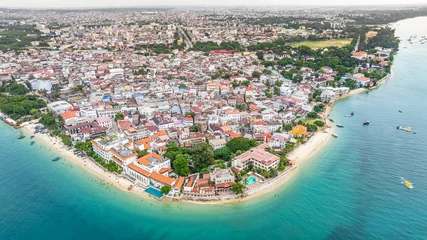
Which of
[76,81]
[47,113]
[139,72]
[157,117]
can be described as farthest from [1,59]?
[157,117]

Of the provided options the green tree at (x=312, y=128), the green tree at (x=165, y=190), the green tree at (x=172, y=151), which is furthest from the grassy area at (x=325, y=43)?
the green tree at (x=165, y=190)

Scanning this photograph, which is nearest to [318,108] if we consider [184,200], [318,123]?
[318,123]

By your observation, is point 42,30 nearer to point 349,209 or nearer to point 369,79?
point 369,79

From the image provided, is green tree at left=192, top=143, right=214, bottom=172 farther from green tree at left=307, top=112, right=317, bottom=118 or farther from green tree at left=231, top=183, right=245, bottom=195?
green tree at left=307, top=112, right=317, bottom=118

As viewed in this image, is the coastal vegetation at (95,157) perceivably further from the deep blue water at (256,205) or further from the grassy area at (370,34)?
the grassy area at (370,34)

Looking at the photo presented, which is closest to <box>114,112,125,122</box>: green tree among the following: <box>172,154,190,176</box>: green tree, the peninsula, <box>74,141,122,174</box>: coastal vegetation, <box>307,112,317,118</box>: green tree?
the peninsula

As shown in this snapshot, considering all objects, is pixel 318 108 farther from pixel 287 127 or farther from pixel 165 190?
pixel 165 190
